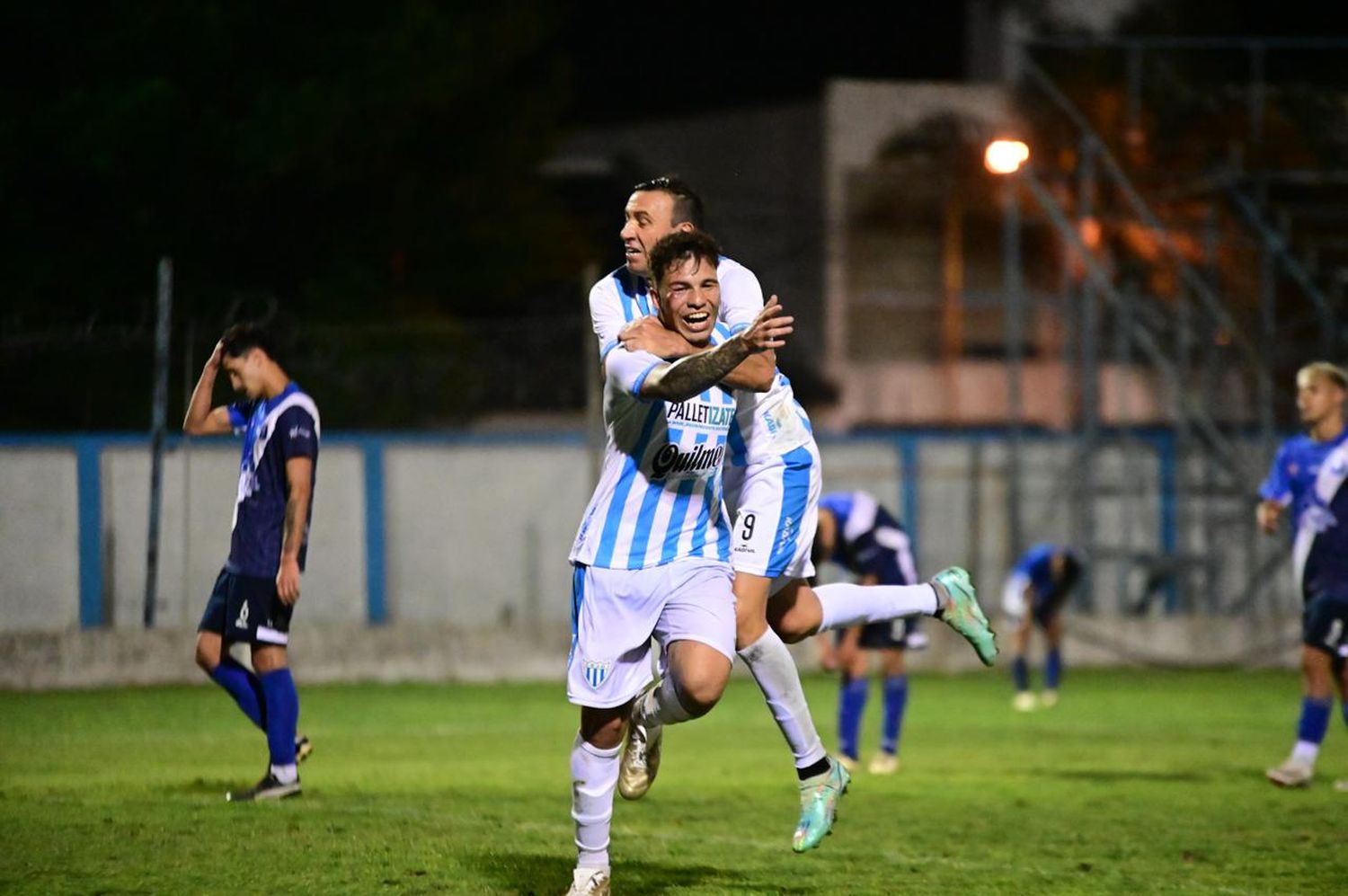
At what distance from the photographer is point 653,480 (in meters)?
7.32

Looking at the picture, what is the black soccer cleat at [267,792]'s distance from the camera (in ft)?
32.1

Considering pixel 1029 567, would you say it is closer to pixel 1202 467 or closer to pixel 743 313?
pixel 1202 467

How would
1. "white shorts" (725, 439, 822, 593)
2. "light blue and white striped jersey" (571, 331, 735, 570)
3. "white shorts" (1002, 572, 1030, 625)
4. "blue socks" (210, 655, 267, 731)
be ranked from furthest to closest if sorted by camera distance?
"white shorts" (1002, 572, 1030, 625)
"blue socks" (210, 655, 267, 731)
"white shorts" (725, 439, 822, 593)
"light blue and white striped jersey" (571, 331, 735, 570)

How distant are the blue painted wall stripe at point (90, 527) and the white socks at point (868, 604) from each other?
402 inches

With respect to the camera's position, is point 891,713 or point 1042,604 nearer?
point 891,713

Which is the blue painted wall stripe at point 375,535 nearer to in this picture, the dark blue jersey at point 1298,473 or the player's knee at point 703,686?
the dark blue jersey at point 1298,473

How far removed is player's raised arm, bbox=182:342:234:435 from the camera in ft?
32.3

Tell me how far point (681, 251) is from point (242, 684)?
13.3ft

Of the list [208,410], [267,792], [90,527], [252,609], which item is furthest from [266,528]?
[90,527]

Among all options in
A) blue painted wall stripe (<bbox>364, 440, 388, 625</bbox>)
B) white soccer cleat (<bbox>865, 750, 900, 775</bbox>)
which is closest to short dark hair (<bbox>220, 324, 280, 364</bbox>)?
white soccer cleat (<bbox>865, 750, 900, 775</bbox>)

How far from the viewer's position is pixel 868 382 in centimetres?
2969

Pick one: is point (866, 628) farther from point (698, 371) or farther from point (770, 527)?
point (698, 371)

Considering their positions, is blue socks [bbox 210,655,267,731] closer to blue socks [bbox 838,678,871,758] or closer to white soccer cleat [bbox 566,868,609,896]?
white soccer cleat [bbox 566,868,609,896]

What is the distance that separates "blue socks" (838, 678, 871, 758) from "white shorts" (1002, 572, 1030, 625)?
630 cm
